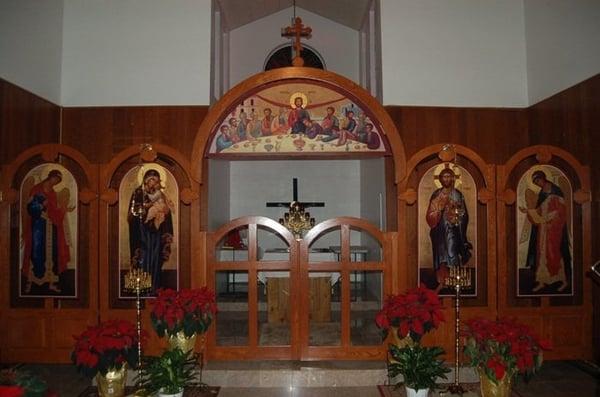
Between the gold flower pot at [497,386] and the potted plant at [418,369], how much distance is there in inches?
13.1

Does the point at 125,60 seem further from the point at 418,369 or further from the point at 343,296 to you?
the point at 418,369

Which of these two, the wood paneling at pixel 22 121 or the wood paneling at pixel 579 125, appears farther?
the wood paneling at pixel 22 121

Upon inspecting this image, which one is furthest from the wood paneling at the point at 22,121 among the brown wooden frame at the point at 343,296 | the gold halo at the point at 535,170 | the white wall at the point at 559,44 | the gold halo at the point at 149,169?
the white wall at the point at 559,44

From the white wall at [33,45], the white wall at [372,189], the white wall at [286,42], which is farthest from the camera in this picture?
the white wall at [286,42]

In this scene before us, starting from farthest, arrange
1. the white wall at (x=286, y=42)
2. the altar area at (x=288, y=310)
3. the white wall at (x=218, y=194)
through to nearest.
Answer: the white wall at (x=286, y=42), the white wall at (x=218, y=194), the altar area at (x=288, y=310)

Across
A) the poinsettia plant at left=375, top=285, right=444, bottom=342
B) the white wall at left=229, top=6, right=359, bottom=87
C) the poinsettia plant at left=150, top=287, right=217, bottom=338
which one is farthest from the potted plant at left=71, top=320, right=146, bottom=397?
the white wall at left=229, top=6, right=359, bottom=87

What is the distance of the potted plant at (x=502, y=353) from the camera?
3629 mm

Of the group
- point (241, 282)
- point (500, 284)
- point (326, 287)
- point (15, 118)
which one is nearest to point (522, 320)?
point (500, 284)

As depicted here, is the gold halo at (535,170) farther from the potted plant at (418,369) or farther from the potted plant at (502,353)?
the potted plant at (418,369)

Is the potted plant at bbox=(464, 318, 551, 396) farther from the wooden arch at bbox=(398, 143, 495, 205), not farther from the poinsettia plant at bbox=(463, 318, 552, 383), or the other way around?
the wooden arch at bbox=(398, 143, 495, 205)

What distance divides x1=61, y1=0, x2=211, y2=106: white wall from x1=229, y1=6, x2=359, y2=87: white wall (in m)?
2.82

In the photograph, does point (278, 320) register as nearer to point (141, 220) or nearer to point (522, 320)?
point (141, 220)

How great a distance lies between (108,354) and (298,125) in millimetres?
3249

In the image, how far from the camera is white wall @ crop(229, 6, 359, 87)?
10.2 metres
